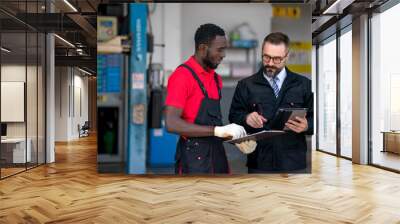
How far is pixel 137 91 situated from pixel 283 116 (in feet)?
6.76

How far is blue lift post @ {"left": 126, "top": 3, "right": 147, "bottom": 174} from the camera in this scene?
18.4ft

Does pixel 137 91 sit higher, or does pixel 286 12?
pixel 286 12

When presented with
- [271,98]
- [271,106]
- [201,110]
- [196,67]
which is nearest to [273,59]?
[271,98]

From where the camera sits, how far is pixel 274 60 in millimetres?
5773

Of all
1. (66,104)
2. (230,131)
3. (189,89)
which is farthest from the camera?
(66,104)

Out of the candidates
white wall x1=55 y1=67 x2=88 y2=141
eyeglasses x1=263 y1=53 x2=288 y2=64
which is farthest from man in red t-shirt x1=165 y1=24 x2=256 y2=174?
white wall x1=55 y1=67 x2=88 y2=141

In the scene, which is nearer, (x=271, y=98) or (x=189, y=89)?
(x=189, y=89)

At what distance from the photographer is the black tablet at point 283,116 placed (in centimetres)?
573

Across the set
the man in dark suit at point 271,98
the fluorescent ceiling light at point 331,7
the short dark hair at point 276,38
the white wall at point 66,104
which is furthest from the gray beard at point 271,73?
the white wall at point 66,104

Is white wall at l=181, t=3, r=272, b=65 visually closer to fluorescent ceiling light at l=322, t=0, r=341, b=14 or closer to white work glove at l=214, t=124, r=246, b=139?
white work glove at l=214, t=124, r=246, b=139

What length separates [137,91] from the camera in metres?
5.65

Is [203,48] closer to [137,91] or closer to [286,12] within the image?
[137,91]

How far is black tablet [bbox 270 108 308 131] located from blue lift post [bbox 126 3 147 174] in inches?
71.4

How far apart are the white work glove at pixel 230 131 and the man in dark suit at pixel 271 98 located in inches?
3.0
